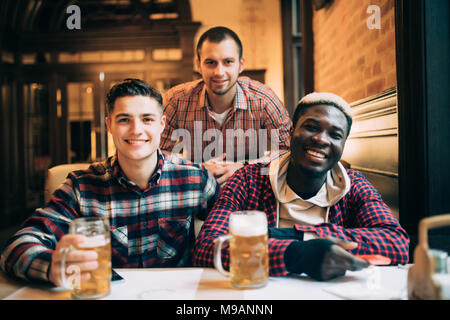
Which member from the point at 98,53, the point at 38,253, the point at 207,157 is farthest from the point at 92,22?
the point at 38,253

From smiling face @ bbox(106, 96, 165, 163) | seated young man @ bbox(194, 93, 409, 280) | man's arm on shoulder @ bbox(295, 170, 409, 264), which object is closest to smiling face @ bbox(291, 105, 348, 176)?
seated young man @ bbox(194, 93, 409, 280)

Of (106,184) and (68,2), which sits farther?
(68,2)

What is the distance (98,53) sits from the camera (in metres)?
5.28

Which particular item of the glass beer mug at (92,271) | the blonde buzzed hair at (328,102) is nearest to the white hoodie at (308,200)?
the blonde buzzed hair at (328,102)

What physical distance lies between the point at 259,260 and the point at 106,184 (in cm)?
72

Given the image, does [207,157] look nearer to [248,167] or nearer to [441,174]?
[248,167]

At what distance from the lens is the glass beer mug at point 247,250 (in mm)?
837

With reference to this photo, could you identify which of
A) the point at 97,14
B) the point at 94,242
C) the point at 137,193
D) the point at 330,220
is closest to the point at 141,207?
the point at 137,193

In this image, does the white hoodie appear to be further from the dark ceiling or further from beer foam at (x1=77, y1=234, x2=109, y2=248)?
the dark ceiling

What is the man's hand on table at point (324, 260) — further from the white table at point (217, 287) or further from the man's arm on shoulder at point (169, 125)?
the man's arm on shoulder at point (169, 125)

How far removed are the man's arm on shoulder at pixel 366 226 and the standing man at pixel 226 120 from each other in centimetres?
86

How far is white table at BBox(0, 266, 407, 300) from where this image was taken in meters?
0.79

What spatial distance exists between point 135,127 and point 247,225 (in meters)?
0.62

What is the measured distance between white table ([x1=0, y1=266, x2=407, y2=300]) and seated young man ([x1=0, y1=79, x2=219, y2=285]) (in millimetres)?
374
